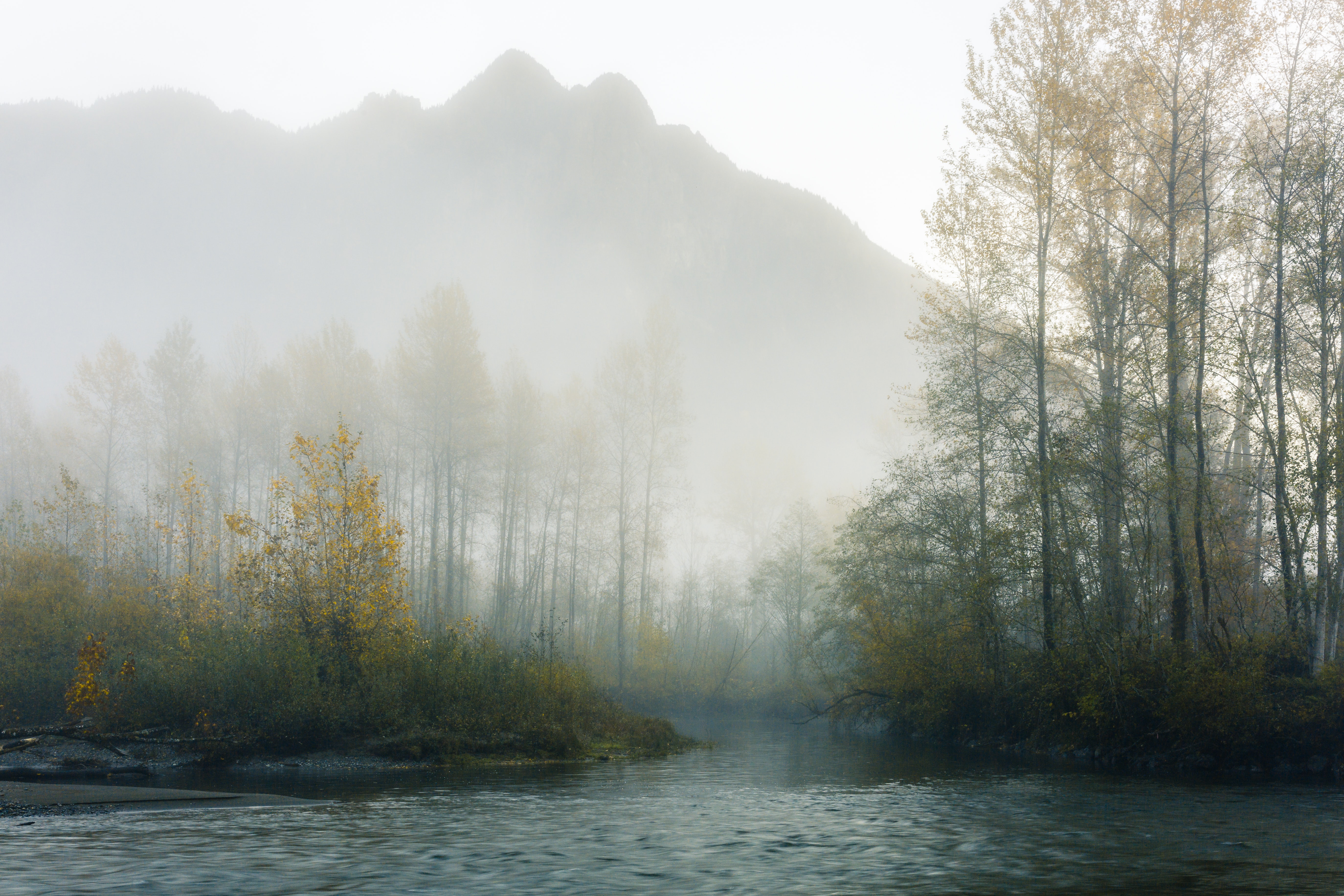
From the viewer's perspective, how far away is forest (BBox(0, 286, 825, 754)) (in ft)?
58.5

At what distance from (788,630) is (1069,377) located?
28.2 meters

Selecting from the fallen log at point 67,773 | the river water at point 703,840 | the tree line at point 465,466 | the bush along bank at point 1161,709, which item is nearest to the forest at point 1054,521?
the bush along bank at point 1161,709

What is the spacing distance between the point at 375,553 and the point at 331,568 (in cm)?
94

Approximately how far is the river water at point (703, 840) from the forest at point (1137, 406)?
3.48m

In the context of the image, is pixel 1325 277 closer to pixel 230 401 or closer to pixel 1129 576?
pixel 1129 576

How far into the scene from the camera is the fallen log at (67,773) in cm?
1339

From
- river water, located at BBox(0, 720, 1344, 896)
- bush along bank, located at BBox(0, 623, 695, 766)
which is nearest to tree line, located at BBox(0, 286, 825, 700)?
bush along bank, located at BBox(0, 623, 695, 766)

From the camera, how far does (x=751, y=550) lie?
56969 mm

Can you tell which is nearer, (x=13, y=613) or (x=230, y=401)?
(x=13, y=613)

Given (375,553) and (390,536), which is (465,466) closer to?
(390,536)

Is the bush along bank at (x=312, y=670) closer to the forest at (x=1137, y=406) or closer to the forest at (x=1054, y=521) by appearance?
the forest at (x=1054, y=521)

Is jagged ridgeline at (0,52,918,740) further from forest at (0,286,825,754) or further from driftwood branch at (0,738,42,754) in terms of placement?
driftwood branch at (0,738,42,754)

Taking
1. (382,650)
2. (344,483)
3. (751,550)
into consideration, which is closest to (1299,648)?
(382,650)

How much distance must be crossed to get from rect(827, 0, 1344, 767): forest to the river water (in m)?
3.48
